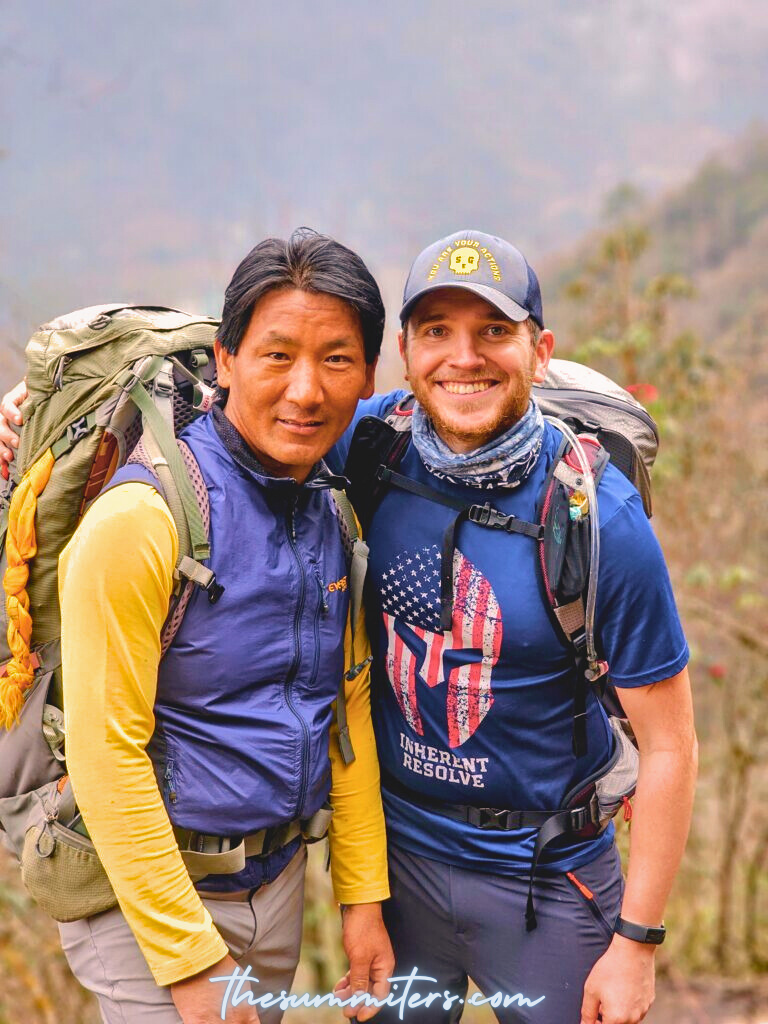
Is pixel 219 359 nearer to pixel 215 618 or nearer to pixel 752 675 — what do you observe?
pixel 215 618

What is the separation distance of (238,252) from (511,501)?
3.96 m

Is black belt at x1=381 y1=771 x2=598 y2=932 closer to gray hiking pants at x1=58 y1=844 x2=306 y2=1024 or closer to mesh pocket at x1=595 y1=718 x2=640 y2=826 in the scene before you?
mesh pocket at x1=595 y1=718 x2=640 y2=826

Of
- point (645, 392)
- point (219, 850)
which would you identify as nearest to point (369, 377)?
point (219, 850)

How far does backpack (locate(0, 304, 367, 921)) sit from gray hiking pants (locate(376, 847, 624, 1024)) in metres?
0.66

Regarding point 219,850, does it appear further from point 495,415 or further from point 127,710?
point 495,415

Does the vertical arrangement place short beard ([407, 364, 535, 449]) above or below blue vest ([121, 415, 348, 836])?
above

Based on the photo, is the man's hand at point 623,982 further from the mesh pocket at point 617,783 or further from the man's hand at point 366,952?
the man's hand at point 366,952

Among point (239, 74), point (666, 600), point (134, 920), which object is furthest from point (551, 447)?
point (239, 74)

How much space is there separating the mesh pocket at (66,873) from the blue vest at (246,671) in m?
0.20

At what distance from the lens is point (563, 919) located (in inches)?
89.8

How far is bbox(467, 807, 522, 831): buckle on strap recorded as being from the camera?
7.43 ft

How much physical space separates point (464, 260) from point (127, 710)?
1198 millimetres

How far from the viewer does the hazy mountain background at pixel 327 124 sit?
18.3 feet

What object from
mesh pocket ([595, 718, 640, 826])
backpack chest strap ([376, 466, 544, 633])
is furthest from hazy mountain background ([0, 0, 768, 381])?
mesh pocket ([595, 718, 640, 826])
